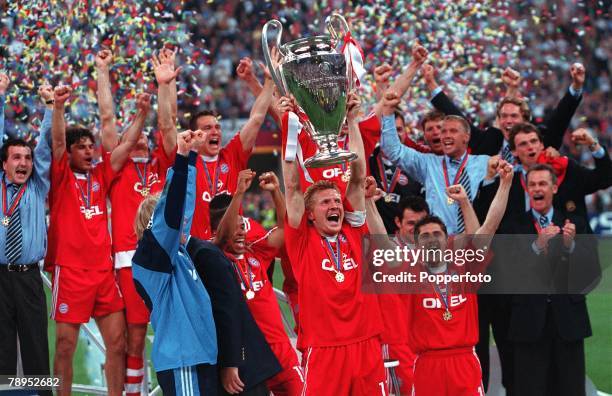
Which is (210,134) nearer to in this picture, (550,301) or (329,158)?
(329,158)

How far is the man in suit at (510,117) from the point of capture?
7129mm

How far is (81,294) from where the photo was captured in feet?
21.6

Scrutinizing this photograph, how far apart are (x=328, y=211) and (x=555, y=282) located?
1744mm

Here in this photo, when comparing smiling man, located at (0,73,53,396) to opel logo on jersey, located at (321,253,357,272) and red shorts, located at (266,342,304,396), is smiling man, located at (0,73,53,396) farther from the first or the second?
opel logo on jersey, located at (321,253,357,272)

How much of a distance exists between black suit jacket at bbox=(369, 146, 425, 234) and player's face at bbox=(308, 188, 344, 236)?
1.67m

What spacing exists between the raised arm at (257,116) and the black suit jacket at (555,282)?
1.74m

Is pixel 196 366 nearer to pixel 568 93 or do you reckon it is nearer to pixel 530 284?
pixel 530 284

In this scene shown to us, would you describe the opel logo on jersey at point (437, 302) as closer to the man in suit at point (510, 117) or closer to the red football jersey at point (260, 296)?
the red football jersey at point (260, 296)

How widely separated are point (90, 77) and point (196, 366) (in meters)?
4.46

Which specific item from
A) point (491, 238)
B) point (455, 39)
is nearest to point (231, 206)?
point (491, 238)

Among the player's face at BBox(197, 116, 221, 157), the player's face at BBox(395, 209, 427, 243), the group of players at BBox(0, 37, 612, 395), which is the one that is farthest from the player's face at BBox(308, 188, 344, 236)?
the player's face at BBox(197, 116, 221, 157)

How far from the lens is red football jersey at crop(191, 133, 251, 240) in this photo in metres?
6.62

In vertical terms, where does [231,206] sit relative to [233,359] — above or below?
above

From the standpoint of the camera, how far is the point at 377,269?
237 inches
